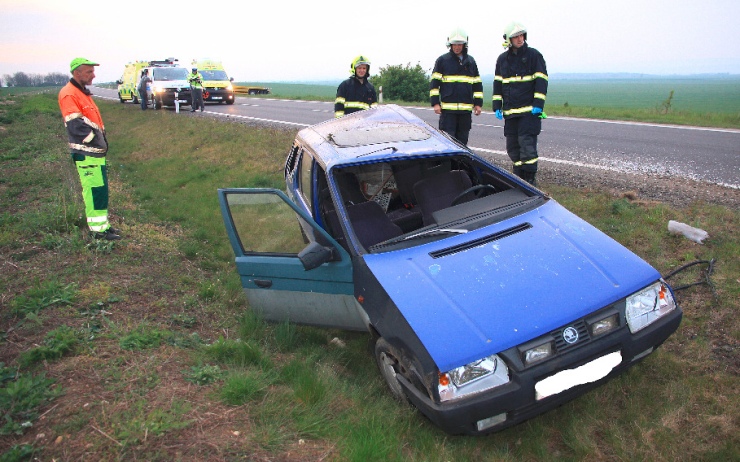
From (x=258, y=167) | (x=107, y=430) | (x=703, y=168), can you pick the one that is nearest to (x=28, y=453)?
(x=107, y=430)

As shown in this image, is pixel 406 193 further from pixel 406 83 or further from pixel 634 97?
pixel 634 97

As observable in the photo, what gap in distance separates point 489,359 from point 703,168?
6405 millimetres

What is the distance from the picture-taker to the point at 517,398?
249 centimetres

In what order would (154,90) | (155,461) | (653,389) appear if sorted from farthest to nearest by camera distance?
(154,90) < (653,389) < (155,461)

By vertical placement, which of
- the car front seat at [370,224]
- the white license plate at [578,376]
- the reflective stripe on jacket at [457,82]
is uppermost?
the reflective stripe on jacket at [457,82]

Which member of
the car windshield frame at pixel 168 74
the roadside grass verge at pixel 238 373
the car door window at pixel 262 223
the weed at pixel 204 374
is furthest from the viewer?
the car windshield frame at pixel 168 74

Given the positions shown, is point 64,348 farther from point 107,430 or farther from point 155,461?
point 155,461

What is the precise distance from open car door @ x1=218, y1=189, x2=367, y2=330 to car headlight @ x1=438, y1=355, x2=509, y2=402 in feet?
3.12

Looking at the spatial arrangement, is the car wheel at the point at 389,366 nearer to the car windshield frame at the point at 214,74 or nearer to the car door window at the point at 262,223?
the car door window at the point at 262,223

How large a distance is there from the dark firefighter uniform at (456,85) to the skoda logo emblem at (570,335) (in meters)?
4.59

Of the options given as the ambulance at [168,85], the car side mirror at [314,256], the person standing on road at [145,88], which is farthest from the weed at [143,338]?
the person standing on road at [145,88]

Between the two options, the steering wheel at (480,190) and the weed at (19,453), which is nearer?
the weed at (19,453)

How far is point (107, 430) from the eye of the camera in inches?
104

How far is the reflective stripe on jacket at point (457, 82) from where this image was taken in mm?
6645
